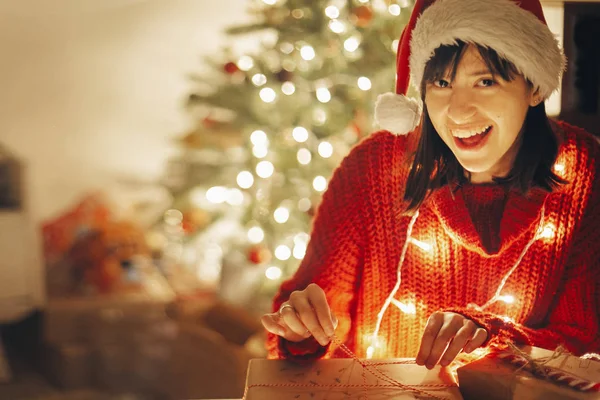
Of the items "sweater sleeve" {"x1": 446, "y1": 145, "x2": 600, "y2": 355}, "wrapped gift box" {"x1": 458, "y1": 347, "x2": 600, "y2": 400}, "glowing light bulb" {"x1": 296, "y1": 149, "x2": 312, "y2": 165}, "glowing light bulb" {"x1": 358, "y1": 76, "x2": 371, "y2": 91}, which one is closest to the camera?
"wrapped gift box" {"x1": 458, "y1": 347, "x2": 600, "y2": 400}

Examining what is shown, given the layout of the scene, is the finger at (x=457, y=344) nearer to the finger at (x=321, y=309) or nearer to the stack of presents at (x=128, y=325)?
the finger at (x=321, y=309)

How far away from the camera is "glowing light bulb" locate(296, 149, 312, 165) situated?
6.75 feet

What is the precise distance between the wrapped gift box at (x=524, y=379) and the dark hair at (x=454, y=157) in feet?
0.93

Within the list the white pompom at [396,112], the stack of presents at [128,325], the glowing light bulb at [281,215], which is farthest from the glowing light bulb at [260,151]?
the white pompom at [396,112]

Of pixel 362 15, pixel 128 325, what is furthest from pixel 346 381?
pixel 128 325

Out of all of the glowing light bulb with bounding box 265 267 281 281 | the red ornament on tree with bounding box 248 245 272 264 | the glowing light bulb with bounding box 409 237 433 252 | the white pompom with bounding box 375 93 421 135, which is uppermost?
the white pompom with bounding box 375 93 421 135

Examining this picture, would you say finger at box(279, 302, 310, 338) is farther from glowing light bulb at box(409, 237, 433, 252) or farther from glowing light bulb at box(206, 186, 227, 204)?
glowing light bulb at box(206, 186, 227, 204)

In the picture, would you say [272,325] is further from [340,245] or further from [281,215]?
[281,215]

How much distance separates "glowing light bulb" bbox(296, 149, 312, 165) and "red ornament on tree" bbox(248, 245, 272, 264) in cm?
43

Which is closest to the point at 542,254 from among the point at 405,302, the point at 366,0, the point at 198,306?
the point at 405,302

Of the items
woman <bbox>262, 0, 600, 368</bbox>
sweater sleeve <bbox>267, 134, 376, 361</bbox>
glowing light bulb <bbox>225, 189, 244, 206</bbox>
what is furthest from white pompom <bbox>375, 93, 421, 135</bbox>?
glowing light bulb <bbox>225, 189, 244, 206</bbox>

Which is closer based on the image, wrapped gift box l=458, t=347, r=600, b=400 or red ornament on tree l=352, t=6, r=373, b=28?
wrapped gift box l=458, t=347, r=600, b=400

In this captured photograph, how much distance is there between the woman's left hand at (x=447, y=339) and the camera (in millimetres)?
772

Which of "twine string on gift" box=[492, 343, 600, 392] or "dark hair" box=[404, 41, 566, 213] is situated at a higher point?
"dark hair" box=[404, 41, 566, 213]
